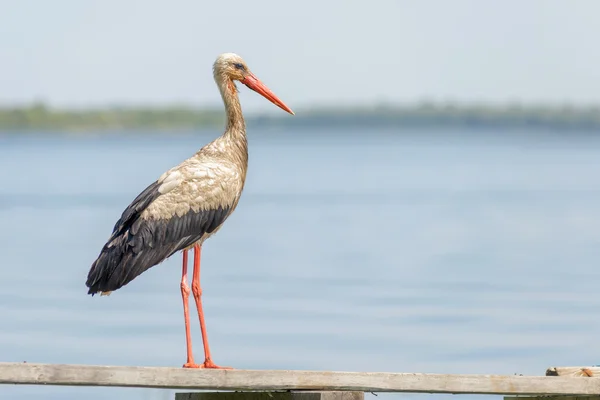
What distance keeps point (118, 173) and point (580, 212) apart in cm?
4277

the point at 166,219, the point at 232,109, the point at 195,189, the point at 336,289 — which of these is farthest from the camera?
the point at 336,289

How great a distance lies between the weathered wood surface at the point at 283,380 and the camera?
886cm

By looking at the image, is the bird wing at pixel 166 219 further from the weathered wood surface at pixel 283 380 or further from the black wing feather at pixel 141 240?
the weathered wood surface at pixel 283 380

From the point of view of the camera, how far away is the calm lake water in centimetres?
1933

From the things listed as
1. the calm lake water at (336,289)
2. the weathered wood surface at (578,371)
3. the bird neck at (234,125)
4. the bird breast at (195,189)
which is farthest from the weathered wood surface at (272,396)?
the calm lake water at (336,289)

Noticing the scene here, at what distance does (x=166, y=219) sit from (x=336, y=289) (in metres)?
15.8

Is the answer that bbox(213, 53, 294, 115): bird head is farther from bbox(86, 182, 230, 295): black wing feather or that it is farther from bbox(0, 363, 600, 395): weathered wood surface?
bbox(0, 363, 600, 395): weathered wood surface

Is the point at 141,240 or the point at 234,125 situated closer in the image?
the point at 141,240

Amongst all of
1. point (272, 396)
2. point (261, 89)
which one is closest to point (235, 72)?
point (261, 89)

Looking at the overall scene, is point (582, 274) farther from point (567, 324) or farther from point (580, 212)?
point (580, 212)

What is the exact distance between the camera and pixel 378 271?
29.9 m

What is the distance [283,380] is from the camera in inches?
354

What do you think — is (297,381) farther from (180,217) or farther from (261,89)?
(261,89)

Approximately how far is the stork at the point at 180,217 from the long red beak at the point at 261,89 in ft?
1.78
